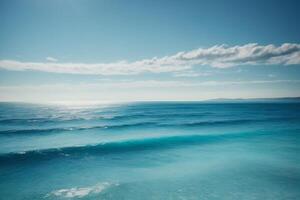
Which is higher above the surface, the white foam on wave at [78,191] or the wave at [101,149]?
the white foam on wave at [78,191]

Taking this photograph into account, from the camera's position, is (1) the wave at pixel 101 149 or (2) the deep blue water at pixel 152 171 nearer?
(2) the deep blue water at pixel 152 171

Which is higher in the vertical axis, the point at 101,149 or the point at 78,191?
the point at 78,191

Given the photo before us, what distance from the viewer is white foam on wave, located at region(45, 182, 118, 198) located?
943 centimetres

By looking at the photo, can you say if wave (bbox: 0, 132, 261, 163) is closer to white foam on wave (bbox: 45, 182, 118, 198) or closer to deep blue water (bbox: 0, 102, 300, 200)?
deep blue water (bbox: 0, 102, 300, 200)

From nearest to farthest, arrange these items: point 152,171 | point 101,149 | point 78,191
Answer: point 78,191, point 152,171, point 101,149

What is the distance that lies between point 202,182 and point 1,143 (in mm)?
21592

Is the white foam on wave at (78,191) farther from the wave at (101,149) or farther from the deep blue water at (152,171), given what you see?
the wave at (101,149)

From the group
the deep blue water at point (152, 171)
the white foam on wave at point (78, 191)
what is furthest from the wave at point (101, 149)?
the white foam on wave at point (78, 191)

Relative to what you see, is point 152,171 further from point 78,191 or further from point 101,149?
point 101,149

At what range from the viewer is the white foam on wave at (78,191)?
943 centimetres

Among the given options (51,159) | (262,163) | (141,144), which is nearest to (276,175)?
(262,163)

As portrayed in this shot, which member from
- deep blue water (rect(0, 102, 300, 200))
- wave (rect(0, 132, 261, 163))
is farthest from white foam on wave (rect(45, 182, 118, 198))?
wave (rect(0, 132, 261, 163))

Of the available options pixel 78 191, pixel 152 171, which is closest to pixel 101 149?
pixel 152 171

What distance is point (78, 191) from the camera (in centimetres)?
984
